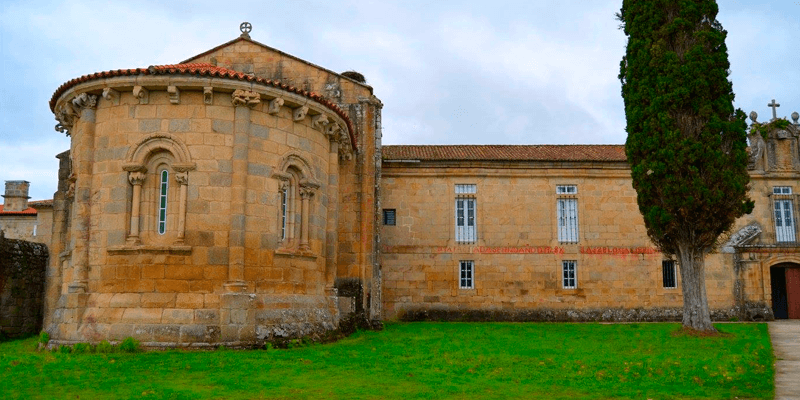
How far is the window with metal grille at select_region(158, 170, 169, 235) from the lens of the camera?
43.9ft

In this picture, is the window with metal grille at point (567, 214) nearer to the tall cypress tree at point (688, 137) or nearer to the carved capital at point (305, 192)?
the tall cypress tree at point (688, 137)

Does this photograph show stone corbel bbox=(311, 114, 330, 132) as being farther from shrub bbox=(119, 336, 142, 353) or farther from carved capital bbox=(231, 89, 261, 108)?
shrub bbox=(119, 336, 142, 353)

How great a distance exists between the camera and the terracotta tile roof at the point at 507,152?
83.1 feet

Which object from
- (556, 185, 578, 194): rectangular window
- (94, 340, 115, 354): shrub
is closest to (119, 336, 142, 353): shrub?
(94, 340, 115, 354): shrub

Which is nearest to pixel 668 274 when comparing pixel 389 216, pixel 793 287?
pixel 793 287

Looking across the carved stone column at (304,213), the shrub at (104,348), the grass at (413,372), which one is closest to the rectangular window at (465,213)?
the grass at (413,372)

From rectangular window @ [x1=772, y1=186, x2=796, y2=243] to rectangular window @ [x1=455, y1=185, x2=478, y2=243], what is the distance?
11987 millimetres

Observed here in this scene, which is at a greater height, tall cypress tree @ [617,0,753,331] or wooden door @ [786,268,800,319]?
tall cypress tree @ [617,0,753,331]

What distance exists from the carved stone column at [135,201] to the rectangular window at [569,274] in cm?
1668

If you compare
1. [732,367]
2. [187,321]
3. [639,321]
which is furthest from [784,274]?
[187,321]

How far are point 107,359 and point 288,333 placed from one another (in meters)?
3.62

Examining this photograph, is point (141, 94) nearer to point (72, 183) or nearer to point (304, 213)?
point (72, 183)

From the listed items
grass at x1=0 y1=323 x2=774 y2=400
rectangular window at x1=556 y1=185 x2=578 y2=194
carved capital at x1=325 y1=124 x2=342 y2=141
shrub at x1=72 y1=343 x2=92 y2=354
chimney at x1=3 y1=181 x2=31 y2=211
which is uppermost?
chimney at x1=3 y1=181 x2=31 y2=211

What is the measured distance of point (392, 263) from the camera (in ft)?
81.5
